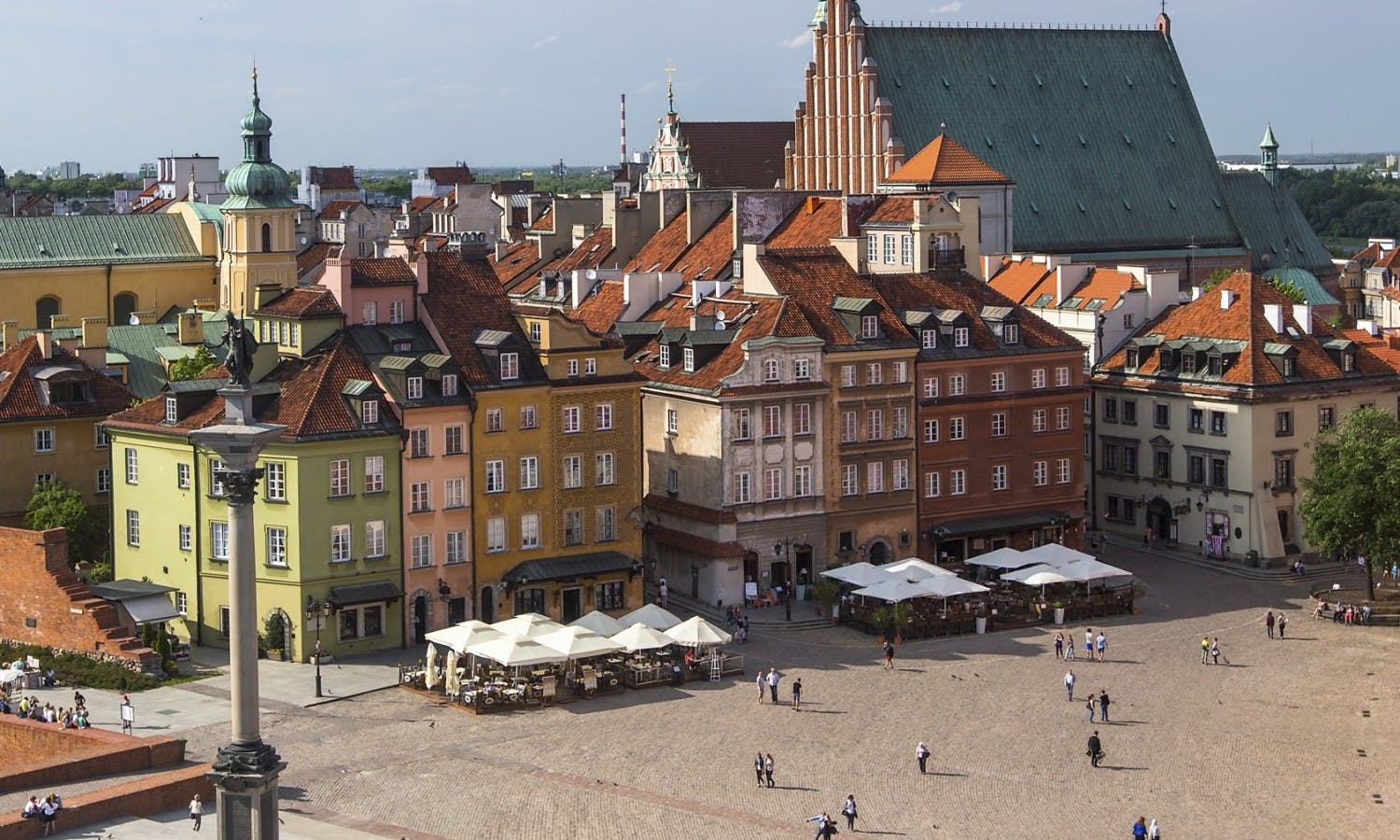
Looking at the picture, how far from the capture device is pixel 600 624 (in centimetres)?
7344

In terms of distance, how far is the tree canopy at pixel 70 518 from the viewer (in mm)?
82938

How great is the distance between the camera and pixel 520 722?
67.9m

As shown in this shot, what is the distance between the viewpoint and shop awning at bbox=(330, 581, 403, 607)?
74.5 meters

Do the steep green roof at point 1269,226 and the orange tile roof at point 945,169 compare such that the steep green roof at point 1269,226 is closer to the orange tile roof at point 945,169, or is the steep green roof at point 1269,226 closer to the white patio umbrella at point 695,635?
the orange tile roof at point 945,169

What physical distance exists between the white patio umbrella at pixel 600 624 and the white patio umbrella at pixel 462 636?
3134 mm

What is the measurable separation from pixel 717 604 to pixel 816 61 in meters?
55.6

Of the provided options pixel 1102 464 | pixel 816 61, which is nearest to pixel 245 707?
pixel 1102 464

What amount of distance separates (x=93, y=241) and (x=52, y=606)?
143 feet

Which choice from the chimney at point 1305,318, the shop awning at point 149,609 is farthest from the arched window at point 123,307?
the chimney at point 1305,318

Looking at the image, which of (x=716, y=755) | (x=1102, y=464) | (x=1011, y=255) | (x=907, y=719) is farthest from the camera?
(x=1011, y=255)

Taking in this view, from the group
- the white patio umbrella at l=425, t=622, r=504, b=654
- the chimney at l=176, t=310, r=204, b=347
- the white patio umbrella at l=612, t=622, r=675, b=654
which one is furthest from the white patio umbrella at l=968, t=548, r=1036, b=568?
the chimney at l=176, t=310, r=204, b=347

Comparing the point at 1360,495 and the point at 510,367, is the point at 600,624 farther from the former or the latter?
the point at 1360,495

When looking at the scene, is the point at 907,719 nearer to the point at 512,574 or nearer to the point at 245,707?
the point at 512,574

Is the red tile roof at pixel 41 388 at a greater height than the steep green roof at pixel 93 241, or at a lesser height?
lesser
